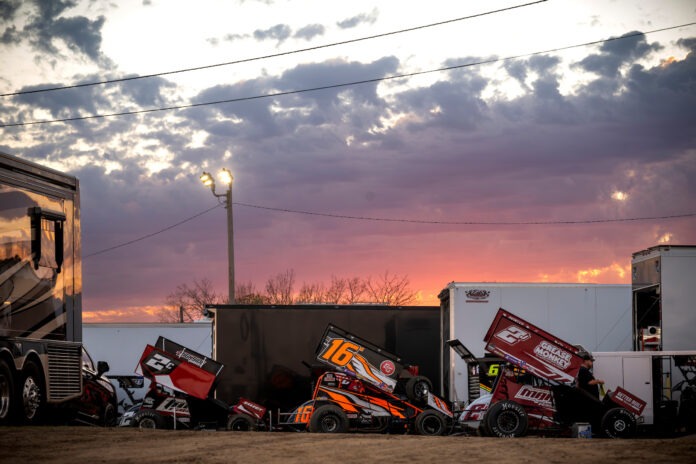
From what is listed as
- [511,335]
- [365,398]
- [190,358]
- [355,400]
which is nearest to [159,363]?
[190,358]

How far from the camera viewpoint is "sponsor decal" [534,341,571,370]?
16.2 meters

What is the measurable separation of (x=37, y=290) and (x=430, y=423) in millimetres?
7534

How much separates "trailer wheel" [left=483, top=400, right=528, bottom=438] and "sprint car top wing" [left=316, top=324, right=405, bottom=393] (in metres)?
3.11

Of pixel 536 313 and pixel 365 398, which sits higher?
pixel 536 313

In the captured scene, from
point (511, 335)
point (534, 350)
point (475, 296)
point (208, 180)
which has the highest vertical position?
point (208, 180)

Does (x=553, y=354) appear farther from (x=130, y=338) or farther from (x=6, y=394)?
(x=130, y=338)

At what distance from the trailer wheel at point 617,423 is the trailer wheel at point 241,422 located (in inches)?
269

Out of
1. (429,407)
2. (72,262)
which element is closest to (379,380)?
(429,407)

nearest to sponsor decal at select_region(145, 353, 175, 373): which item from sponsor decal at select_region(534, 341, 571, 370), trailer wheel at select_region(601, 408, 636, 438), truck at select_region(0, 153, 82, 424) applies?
truck at select_region(0, 153, 82, 424)

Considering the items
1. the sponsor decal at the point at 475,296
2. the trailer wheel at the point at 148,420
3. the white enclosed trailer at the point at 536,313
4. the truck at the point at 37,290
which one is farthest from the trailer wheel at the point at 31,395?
the sponsor decal at the point at 475,296

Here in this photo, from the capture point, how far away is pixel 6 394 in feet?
43.8

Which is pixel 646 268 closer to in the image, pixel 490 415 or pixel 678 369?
pixel 678 369

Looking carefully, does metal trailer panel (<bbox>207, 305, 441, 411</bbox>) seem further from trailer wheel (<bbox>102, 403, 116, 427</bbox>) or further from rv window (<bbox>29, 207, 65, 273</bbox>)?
rv window (<bbox>29, 207, 65, 273</bbox>)

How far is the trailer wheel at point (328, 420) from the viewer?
1744 cm
